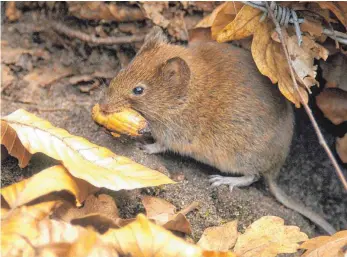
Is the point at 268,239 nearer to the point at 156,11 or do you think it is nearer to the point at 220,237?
the point at 220,237

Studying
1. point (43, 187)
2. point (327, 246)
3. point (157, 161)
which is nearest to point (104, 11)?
point (157, 161)

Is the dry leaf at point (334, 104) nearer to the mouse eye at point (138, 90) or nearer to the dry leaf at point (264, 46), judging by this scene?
the dry leaf at point (264, 46)

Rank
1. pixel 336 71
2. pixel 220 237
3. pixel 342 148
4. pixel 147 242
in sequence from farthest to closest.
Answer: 1. pixel 342 148
2. pixel 336 71
3. pixel 220 237
4. pixel 147 242

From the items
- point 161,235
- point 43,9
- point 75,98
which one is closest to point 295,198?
point 75,98

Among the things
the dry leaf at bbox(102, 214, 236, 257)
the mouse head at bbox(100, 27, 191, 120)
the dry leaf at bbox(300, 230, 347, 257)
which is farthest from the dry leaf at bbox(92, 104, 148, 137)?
the dry leaf at bbox(300, 230, 347, 257)

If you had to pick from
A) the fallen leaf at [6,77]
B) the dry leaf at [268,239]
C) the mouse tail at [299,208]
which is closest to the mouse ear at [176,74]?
the mouse tail at [299,208]

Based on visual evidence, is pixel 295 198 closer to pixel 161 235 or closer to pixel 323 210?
pixel 323 210

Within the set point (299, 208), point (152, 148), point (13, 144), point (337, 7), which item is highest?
point (337, 7)
